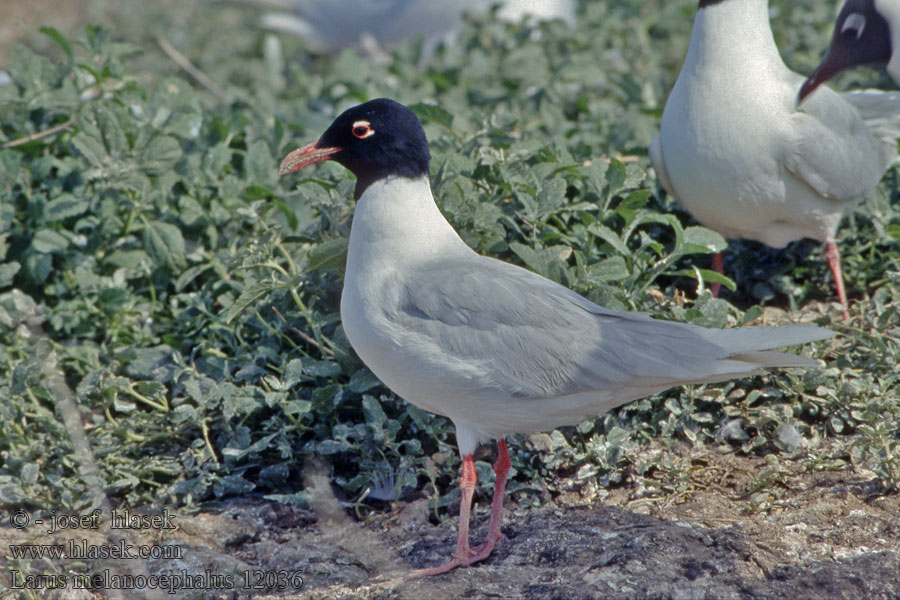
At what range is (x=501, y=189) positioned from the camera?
4.76 metres

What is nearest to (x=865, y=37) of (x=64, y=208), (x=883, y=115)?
→ (x=883, y=115)

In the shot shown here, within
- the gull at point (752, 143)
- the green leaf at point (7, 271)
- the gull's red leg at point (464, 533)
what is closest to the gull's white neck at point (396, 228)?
the gull's red leg at point (464, 533)

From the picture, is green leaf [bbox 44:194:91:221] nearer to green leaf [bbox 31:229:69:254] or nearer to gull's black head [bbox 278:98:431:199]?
green leaf [bbox 31:229:69:254]

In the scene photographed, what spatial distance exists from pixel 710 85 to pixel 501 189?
108 centimetres

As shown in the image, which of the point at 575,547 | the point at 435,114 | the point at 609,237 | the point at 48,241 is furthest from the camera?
the point at 435,114

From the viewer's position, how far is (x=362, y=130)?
3680 millimetres

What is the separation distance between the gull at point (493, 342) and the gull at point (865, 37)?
1972mm

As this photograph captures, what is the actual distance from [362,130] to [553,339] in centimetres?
109

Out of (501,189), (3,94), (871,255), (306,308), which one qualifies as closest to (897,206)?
(871,255)

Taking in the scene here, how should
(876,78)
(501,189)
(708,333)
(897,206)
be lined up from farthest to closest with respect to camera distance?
(876,78) < (897,206) < (501,189) < (708,333)

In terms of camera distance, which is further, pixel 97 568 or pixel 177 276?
pixel 177 276

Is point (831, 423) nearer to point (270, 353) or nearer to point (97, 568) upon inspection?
point (270, 353)

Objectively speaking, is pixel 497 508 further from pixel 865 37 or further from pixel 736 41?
pixel 865 37

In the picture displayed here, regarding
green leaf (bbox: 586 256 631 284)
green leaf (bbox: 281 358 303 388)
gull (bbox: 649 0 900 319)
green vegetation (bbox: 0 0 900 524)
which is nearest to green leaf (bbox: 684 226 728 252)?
green vegetation (bbox: 0 0 900 524)
